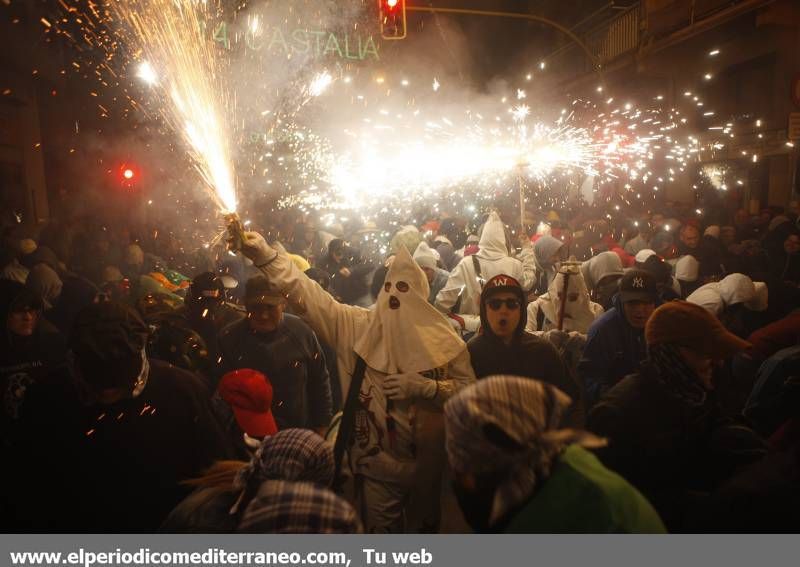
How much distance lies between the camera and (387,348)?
405 cm

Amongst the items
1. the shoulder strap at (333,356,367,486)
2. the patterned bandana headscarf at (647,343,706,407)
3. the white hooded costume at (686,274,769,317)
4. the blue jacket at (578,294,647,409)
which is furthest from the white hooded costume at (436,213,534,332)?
the patterned bandana headscarf at (647,343,706,407)

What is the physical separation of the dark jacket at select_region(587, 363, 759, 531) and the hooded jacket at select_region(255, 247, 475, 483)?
3.70ft

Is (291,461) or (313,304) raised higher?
(313,304)

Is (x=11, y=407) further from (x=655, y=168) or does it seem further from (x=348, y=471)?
(x=655, y=168)

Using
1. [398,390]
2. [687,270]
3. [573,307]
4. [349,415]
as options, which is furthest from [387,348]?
[687,270]

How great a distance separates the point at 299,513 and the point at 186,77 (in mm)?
5882

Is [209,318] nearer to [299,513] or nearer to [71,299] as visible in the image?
[71,299]

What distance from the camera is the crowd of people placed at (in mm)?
2102

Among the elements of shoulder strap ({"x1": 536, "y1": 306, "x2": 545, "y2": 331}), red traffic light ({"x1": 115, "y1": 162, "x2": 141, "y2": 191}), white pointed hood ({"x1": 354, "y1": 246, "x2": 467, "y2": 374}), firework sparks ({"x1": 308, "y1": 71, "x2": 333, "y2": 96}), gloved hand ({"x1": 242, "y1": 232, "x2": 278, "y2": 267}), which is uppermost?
firework sparks ({"x1": 308, "y1": 71, "x2": 333, "y2": 96})

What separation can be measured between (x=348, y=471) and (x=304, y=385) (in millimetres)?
1153

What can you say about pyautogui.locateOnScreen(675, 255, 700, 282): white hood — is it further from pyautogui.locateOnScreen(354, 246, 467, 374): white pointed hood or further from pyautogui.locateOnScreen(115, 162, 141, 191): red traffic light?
pyautogui.locateOnScreen(115, 162, 141, 191): red traffic light

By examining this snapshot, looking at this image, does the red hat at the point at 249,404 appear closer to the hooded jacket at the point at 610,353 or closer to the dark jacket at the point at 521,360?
the dark jacket at the point at 521,360

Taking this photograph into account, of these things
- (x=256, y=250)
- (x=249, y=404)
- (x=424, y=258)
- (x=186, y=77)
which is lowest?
(x=249, y=404)

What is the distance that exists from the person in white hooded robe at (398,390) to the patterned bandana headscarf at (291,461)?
146cm
